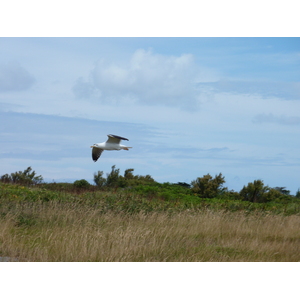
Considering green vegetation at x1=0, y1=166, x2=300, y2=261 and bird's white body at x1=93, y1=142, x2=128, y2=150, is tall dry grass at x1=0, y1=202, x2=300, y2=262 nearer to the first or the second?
green vegetation at x1=0, y1=166, x2=300, y2=261

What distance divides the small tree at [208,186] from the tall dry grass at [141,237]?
8179 millimetres

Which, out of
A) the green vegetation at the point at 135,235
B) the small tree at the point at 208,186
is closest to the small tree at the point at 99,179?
the small tree at the point at 208,186

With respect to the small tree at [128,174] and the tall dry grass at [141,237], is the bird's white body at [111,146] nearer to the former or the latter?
the tall dry grass at [141,237]

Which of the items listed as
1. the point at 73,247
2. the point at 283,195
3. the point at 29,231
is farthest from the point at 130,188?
the point at 73,247

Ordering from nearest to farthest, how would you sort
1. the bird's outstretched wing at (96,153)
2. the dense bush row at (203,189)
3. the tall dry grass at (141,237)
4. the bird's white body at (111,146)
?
1. the tall dry grass at (141,237)
2. the bird's white body at (111,146)
3. the bird's outstretched wing at (96,153)
4. the dense bush row at (203,189)

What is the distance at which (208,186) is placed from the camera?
64.4 ft

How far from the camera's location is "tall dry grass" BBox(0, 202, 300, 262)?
652 centimetres

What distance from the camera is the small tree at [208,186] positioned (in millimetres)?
19406

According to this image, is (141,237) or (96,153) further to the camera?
(96,153)

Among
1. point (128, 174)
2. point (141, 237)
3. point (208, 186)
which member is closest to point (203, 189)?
point (208, 186)

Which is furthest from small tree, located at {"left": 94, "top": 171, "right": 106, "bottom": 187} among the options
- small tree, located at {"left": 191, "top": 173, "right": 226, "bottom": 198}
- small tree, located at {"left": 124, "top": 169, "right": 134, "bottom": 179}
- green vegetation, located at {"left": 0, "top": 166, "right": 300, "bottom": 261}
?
green vegetation, located at {"left": 0, "top": 166, "right": 300, "bottom": 261}

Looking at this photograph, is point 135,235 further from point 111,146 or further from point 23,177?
point 23,177

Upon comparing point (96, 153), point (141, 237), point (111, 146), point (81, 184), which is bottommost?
point (141, 237)

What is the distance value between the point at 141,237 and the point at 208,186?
12.6 meters
